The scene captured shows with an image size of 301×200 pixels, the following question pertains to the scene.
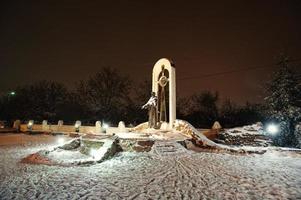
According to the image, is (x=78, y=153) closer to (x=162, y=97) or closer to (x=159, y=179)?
(x=159, y=179)

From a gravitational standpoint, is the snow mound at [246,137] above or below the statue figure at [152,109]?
below

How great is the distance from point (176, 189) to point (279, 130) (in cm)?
1668

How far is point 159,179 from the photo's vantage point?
747 centimetres

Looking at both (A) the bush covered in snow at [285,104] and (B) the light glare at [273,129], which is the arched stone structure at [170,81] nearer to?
(B) the light glare at [273,129]

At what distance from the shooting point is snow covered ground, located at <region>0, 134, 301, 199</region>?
19.9 ft

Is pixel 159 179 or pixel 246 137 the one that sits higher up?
pixel 246 137

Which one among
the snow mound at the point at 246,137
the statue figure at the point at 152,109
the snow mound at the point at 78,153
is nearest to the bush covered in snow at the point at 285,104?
the snow mound at the point at 246,137

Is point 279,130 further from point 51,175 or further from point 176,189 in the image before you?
point 51,175

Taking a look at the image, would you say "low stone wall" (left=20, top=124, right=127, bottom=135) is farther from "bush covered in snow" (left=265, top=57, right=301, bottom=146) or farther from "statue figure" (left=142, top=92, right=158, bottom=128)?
"bush covered in snow" (left=265, top=57, right=301, bottom=146)

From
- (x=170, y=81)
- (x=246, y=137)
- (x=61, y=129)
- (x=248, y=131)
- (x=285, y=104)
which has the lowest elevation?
(x=246, y=137)

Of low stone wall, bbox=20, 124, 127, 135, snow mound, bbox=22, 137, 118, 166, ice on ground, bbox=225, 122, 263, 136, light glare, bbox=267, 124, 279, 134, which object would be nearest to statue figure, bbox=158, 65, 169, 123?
ice on ground, bbox=225, 122, 263, 136

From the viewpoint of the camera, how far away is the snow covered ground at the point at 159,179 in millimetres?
6062

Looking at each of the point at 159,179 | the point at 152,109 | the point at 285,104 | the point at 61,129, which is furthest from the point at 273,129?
the point at 61,129

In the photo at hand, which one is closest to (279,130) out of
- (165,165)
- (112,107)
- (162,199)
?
(165,165)
